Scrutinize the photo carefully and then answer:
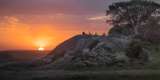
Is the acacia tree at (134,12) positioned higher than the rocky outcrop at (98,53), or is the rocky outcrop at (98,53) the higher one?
the acacia tree at (134,12)

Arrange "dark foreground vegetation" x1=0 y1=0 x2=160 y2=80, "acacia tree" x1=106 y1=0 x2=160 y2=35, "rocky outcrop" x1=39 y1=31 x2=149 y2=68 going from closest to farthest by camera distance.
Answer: "dark foreground vegetation" x1=0 y1=0 x2=160 y2=80 → "rocky outcrop" x1=39 y1=31 x2=149 y2=68 → "acacia tree" x1=106 y1=0 x2=160 y2=35

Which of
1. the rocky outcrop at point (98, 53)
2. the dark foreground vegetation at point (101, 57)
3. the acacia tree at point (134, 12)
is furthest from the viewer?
the acacia tree at point (134, 12)

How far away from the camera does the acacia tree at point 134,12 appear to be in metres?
112

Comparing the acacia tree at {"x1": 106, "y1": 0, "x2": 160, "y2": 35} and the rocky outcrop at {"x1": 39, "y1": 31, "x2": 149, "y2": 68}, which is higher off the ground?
the acacia tree at {"x1": 106, "y1": 0, "x2": 160, "y2": 35}

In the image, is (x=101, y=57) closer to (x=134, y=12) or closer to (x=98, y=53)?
(x=98, y=53)

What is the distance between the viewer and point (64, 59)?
86625 mm

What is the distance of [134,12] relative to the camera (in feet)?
369

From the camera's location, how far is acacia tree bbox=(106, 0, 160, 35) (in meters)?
112

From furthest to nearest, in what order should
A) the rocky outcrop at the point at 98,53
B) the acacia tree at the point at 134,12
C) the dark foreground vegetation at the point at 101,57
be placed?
the acacia tree at the point at 134,12 → the rocky outcrop at the point at 98,53 → the dark foreground vegetation at the point at 101,57

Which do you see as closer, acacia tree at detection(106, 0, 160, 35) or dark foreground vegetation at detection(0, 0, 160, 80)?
dark foreground vegetation at detection(0, 0, 160, 80)

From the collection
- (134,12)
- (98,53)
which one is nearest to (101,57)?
(98,53)

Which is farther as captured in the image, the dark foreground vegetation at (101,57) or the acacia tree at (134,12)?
the acacia tree at (134,12)

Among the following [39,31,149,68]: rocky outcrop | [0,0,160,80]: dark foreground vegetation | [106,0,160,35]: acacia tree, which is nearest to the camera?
[0,0,160,80]: dark foreground vegetation

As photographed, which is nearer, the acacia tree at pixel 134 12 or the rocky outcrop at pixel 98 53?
the rocky outcrop at pixel 98 53
